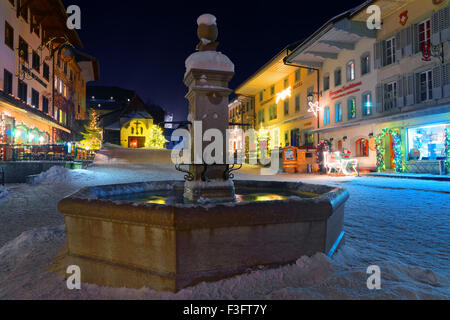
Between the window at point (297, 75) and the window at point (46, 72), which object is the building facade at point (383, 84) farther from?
the window at point (46, 72)

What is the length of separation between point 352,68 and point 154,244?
2346 centimetres

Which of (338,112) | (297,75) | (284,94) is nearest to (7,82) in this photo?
(284,94)

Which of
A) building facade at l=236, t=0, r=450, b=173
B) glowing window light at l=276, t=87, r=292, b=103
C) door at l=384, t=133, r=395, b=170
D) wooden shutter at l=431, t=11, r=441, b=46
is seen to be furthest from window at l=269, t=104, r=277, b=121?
wooden shutter at l=431, t=11, r=441, b=46

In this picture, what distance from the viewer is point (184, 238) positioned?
2711 millimetres

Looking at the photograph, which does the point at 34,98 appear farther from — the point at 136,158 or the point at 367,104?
the point at 367,104

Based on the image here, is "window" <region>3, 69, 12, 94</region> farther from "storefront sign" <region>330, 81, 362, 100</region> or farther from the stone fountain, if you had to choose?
"storefront sign" <region>330, 81, 362, 100</region>

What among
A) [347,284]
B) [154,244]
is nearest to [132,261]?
[154,244]

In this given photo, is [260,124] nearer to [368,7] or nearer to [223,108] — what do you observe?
[368,7]

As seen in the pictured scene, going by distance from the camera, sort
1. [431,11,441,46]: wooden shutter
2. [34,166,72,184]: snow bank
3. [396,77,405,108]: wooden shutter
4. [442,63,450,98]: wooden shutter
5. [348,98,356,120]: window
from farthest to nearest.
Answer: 1. [348,98,356,120]: window
2. [396,77,405,108]: wooden shutter
3. [431,11,441,46]: wooden shutter
4. [442,63,450,98]: wooden shutter
5. [34,166,72,184]: snow bank

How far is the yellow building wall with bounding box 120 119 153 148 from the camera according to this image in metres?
50.5

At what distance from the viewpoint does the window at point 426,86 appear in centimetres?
1623

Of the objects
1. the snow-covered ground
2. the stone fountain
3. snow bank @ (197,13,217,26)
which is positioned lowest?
the snow-covered ground

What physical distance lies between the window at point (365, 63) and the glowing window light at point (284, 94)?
8627 millimetres

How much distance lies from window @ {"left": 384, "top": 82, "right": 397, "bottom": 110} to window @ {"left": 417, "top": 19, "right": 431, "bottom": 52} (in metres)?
2.74
